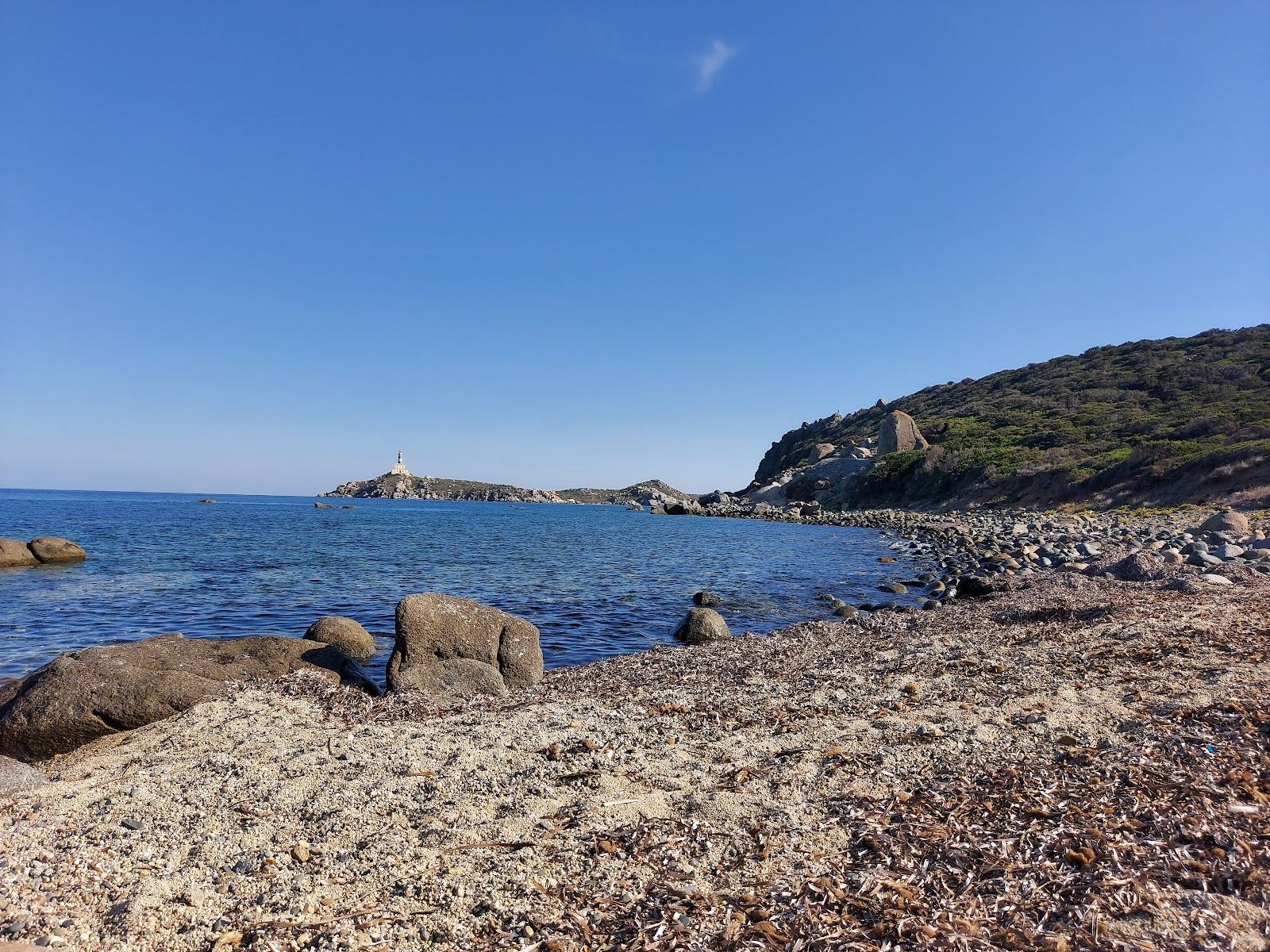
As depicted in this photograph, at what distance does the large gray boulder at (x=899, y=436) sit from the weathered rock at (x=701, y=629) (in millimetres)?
70475

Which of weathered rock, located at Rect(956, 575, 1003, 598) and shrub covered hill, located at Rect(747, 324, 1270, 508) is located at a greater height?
shrub covered hill, located at Rect(747, 324, 1270, 508)

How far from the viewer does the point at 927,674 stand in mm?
10031

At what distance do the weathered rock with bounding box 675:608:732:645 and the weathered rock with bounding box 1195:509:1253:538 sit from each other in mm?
20129

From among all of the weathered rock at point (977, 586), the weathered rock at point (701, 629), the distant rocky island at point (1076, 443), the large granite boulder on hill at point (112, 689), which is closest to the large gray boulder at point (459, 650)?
the large granite boulder on hill at point (112, 689)

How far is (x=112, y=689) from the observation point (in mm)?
9320

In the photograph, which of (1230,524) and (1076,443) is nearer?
(1230,524)

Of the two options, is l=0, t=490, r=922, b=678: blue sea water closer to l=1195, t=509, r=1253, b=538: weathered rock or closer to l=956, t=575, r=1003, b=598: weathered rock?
l=956, t=575, r=1003, b=598: weathered rock

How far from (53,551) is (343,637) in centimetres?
2634

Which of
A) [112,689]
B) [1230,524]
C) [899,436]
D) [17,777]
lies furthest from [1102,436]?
[17,777]

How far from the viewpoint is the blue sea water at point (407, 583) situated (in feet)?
54.1

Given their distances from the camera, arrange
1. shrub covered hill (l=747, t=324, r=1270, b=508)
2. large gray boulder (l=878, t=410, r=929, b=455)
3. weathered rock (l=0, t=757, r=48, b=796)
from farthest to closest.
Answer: large gray boulder (l=878, t=410, r=929, b=455), shrub covered hill (l=747, t=324, r=1270, b=508), weathered rock (l=0, t=757, r=48, b=796)

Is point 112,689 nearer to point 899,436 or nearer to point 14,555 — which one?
point 14,555

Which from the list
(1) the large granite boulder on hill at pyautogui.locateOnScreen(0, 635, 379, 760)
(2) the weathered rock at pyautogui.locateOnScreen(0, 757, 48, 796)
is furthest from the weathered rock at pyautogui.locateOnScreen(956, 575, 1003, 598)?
(2) the weathered rock at pyautogui.locateOnScreen(0, 757, 48, 796)

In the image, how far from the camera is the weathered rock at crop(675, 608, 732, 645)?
15547 mm
